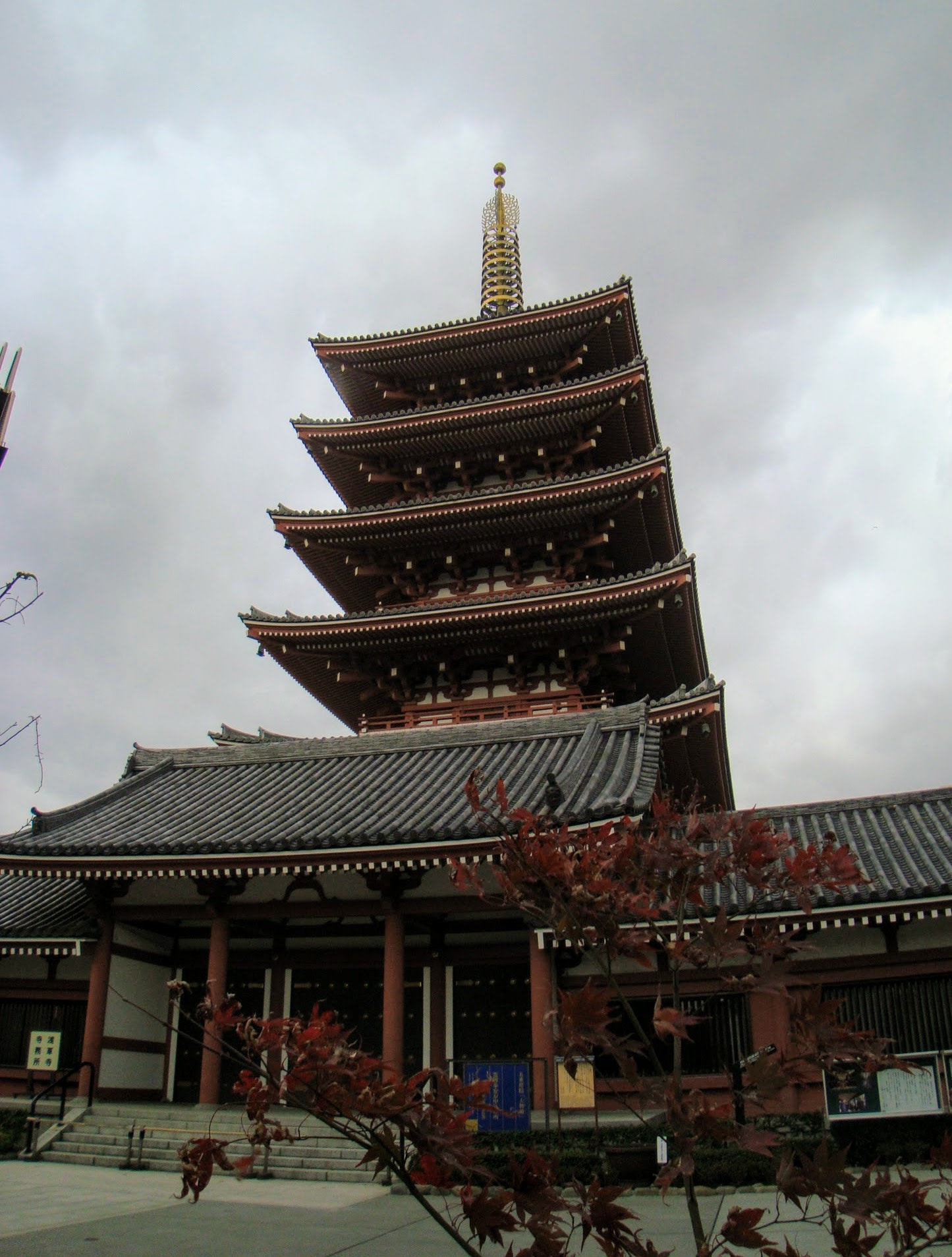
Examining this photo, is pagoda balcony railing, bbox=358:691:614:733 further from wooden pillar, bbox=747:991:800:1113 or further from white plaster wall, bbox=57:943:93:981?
wooden pillar, bbox=747:991:800:1113

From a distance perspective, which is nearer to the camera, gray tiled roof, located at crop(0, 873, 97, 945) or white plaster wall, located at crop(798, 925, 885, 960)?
white plaster wall, located at crop(798, 925, 885, 960)

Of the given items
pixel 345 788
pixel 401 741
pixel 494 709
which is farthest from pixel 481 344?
pixel 345 788

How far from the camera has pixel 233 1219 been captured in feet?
28.3

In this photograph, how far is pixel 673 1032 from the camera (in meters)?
3.26

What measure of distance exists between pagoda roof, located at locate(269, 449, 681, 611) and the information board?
12.7m

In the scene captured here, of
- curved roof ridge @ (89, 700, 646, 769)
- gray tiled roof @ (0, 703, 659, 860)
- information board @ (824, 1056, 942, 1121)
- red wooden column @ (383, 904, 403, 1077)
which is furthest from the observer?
curved roof ridge @ (89, 700, 646, 769)

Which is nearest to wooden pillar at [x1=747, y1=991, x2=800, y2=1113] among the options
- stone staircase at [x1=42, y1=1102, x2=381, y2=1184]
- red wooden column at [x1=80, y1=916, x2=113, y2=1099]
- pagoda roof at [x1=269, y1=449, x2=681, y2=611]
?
stone staircase at [x1=42, y1=1102, x2=381, y2=1184]

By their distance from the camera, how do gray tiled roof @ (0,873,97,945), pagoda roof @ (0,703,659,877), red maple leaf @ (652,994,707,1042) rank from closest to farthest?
red maple leaf @ (652,994,707,1042) < pagoda roof @ (0,703,659,877) < gray tiled roof @ (0,873,97,945)

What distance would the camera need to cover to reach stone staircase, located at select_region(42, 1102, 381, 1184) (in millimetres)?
11562

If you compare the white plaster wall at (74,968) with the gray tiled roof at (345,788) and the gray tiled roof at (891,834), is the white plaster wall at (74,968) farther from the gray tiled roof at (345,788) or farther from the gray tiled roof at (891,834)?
the gray tiled roof at (891,834)

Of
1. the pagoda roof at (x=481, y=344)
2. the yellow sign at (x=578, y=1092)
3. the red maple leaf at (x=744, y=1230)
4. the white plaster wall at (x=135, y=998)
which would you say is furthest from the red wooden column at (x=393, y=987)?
the pagoda roof at (x=481, y=344)

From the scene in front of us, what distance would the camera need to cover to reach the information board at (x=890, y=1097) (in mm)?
10742

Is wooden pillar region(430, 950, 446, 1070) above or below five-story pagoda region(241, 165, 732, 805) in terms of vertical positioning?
below

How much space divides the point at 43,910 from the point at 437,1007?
6641 mm
